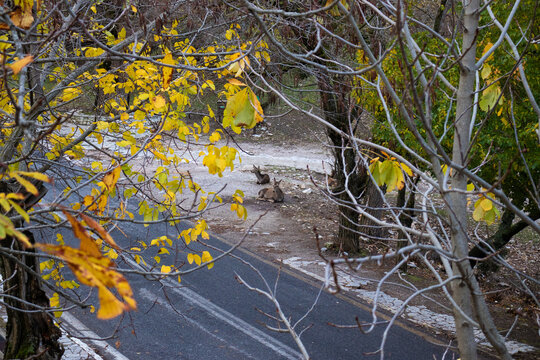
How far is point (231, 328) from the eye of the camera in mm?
9367

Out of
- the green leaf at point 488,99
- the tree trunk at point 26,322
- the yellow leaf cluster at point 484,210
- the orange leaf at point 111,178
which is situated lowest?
the tree trunk at point 26,322

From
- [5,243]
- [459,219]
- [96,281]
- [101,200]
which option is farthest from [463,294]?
[5,243]

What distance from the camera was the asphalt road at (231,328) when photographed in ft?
28.0

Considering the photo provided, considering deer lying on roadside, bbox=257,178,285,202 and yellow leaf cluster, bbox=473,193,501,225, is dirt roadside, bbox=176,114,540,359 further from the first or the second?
yellow leaf cluster, bbox=473,193,501,225

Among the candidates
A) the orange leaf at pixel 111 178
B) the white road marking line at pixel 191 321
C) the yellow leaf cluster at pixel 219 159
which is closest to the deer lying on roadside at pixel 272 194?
the white road marking line at pixel 191 321

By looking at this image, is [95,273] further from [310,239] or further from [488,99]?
[310,239]

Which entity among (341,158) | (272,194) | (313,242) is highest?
(341,158)

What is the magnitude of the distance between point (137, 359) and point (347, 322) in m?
3.56

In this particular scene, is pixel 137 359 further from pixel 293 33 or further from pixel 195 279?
pixel 293 33

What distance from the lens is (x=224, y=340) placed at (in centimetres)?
888

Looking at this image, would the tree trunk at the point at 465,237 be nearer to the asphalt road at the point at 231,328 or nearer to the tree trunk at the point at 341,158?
the asphalt road at the point at 231,328

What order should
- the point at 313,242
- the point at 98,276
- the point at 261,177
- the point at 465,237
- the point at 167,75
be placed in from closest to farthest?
the point at 98,276, the point at 465,237, the point at 167,75, the point at 313,242, the point at 261,177

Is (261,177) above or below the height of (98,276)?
below

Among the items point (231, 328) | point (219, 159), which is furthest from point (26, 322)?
point (231, 328)
